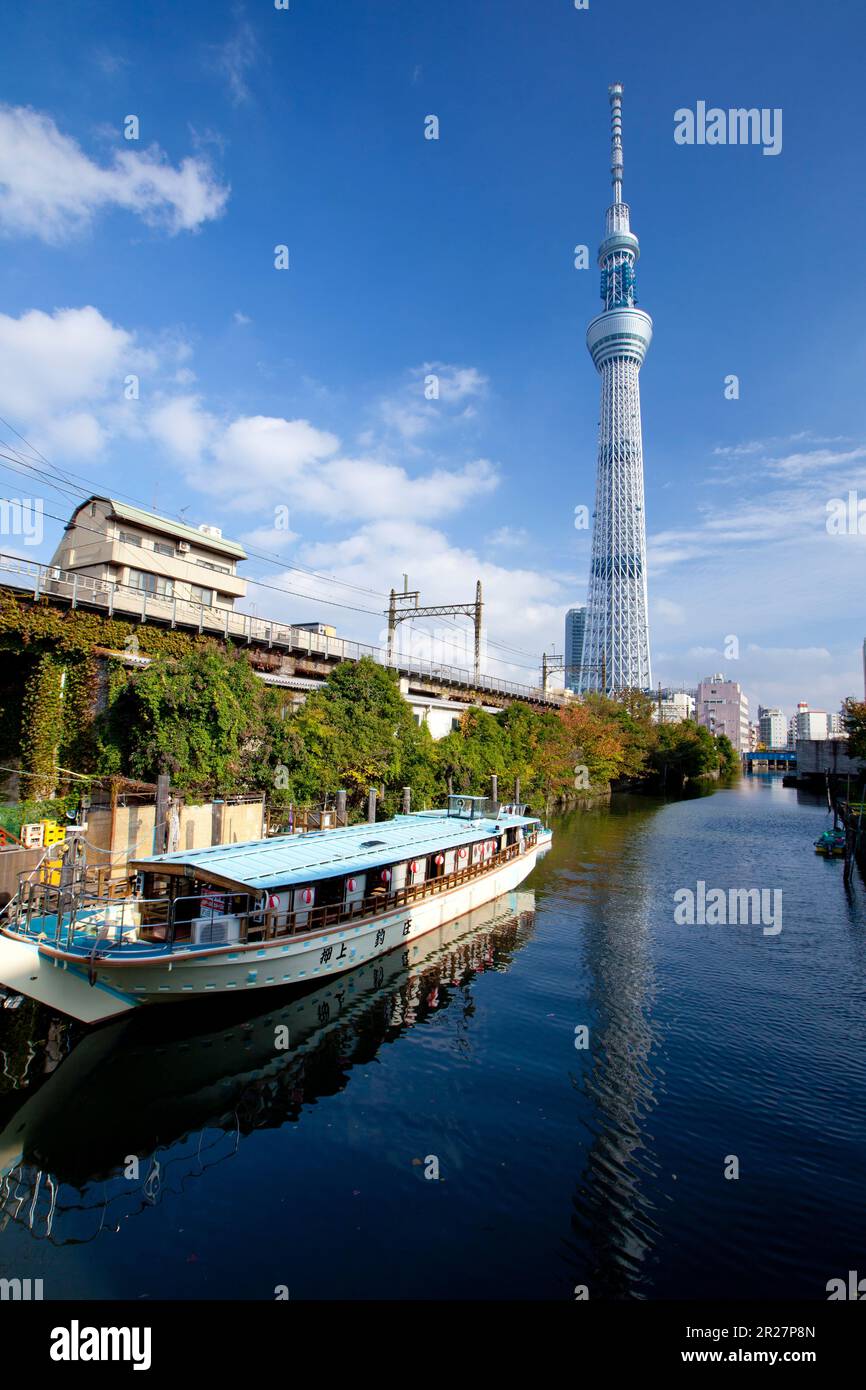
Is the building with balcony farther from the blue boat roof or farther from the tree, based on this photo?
the blue boat roof

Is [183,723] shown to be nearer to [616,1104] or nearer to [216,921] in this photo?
[216,921]

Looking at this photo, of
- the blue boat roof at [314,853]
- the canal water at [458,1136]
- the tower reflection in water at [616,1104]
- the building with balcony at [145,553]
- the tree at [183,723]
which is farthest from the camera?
the building with balcony at [145,553]

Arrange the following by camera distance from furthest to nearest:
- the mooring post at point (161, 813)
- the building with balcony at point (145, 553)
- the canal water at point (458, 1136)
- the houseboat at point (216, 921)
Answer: the building with balcony at point (145, 553)
the mooring post at point (161, 813)
the houseboat at point (216, 921)
the canal water at point (458, 1136)

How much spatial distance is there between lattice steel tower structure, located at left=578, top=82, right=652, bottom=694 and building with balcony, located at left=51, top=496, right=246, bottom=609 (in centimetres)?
12996

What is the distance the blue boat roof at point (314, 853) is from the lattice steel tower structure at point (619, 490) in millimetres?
137553

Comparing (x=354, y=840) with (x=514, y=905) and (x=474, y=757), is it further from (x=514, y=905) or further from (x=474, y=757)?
(x=474, y=757)

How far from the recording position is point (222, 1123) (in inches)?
561

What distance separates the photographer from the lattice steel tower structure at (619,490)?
162m

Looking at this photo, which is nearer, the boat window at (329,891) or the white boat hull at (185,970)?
the white boat hull at (185,970)

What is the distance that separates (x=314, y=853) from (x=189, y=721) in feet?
35.4

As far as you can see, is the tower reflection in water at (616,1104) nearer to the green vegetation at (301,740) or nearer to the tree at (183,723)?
the green vegetation at (301,740)

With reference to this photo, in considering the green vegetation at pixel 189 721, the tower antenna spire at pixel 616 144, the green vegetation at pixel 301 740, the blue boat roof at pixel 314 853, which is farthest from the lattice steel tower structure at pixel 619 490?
the blue boat roof at pixel 314 853

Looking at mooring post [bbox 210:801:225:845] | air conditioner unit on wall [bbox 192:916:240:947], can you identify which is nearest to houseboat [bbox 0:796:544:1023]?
air conditioner unit on wall [bbox 192:916:240:947]
